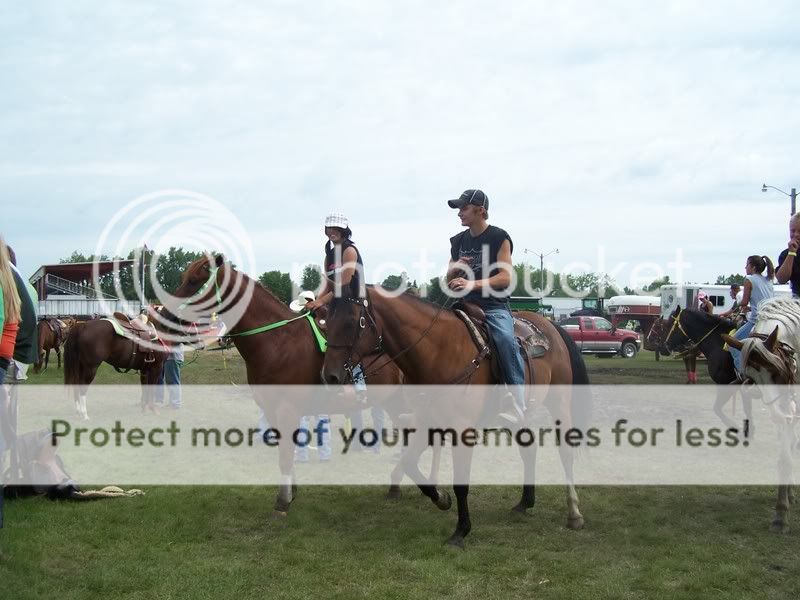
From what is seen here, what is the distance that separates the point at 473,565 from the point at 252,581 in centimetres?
186

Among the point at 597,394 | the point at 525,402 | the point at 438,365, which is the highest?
the point at 438,365

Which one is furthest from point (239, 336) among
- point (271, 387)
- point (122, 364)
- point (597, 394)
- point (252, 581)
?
point (597, 394)

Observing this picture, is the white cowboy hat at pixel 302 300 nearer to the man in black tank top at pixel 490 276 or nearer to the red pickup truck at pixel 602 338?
the man in black tank top at pixel 490 276

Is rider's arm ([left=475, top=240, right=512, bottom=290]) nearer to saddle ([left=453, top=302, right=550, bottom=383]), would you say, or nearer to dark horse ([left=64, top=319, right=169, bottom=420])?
saddle ([left=453, top=302, right=550, bottom=383])

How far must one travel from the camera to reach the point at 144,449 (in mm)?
10914

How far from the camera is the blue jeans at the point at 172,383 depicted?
52.1 feet

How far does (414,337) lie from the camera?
6191 mm

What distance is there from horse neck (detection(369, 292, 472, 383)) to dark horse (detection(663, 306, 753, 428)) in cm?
698

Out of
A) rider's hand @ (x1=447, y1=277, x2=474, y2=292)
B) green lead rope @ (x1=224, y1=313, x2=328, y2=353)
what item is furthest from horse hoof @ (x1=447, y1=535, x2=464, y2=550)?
green lead rope @ (x1=224, y1=313, x2=328, y2=353)

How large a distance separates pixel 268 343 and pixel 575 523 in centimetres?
382

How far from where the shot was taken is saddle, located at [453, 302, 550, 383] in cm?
653

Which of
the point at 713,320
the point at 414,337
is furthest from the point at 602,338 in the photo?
the point at 414,337

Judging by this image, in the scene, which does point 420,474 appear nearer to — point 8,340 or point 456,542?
point 456,542

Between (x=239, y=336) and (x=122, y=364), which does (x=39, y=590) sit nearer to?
(x=239, y=336)
